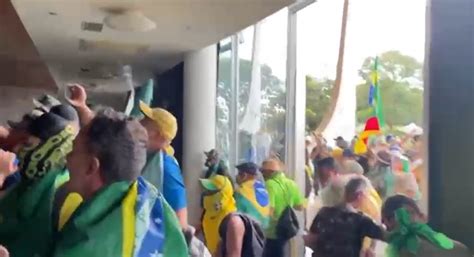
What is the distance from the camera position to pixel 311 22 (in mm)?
2025

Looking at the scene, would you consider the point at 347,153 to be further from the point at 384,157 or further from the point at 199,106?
the point at 199,106

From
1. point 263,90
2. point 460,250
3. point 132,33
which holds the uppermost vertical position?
point 132,33

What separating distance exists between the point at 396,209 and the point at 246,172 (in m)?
0.88

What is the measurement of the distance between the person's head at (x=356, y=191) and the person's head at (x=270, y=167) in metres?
0.63

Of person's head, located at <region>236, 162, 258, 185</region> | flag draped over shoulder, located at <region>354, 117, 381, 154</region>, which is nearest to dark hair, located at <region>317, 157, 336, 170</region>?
flag draped over shoulder, located at <region>354, 117, 381, 154</region>

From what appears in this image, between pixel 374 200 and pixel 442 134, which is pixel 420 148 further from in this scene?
pixel 374 200

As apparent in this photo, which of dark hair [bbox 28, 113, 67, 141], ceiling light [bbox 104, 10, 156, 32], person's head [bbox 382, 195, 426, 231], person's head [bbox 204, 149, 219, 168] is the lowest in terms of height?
person's head [bbox 382, 195, 426, 231]

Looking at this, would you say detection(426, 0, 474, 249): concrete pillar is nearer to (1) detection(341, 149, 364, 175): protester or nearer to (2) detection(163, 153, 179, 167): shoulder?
(1) detection(341, 149, 364, 175): protester

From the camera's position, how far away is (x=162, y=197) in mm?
1001

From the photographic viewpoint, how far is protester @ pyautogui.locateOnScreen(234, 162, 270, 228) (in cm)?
197

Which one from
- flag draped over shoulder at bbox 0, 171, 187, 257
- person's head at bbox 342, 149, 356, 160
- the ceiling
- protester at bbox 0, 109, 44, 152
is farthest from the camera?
the ceiling

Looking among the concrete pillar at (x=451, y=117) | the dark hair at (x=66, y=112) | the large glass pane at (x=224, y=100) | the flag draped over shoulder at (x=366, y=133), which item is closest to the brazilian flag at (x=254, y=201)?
the large glass pane at (x=224, y=100)

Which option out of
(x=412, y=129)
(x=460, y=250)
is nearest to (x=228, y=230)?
(x=412, y=129)

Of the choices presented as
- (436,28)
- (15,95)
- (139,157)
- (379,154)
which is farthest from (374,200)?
(15,95)
